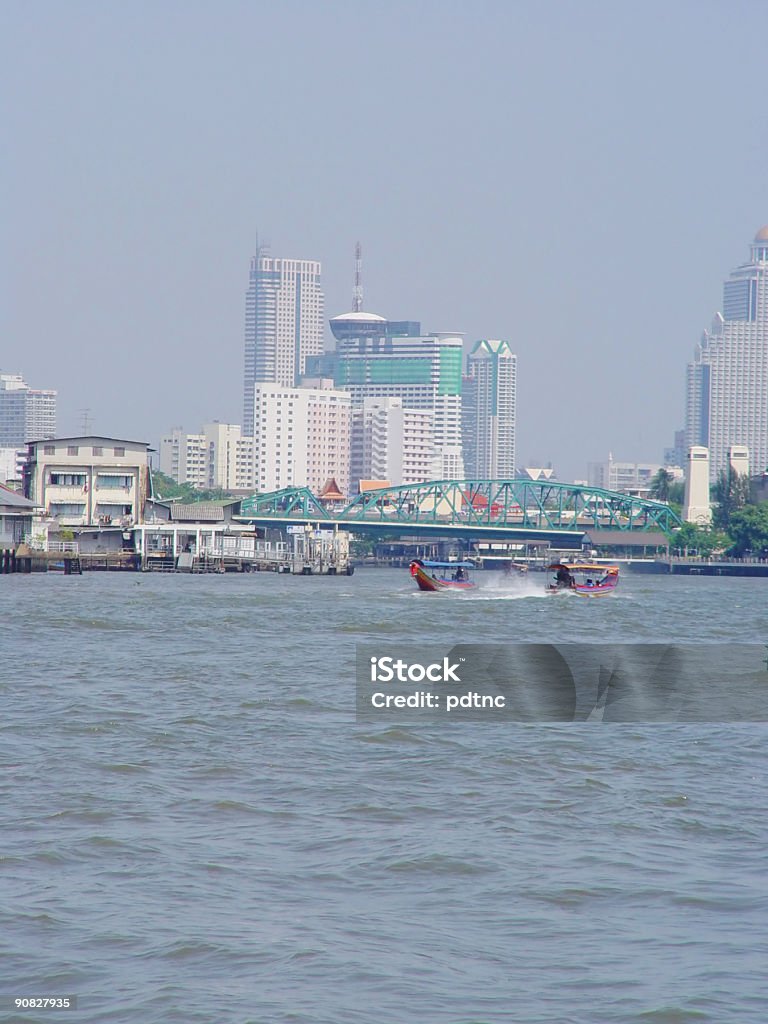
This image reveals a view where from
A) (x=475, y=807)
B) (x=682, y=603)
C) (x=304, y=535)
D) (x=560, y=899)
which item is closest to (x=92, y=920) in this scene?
(x=560, y=899)

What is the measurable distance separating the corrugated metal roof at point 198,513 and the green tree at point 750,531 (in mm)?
74255

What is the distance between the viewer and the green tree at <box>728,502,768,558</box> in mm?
188750

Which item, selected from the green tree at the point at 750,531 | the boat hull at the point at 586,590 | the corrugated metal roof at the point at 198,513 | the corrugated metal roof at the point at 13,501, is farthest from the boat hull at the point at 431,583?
the green tree at the point at 750,531

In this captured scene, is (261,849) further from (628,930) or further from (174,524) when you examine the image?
(174,524)

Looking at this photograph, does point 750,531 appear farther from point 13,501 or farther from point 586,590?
point 13,501

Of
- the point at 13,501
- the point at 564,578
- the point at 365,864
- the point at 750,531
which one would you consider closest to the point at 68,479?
the point at 13,501

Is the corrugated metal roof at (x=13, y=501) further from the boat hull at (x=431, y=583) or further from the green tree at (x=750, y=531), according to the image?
the green tree at (x=750, y=531)

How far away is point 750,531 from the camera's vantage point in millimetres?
189875

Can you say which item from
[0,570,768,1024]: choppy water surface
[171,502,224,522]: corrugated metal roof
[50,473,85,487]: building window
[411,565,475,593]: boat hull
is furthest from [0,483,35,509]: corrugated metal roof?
[0,570,768,1024]: choppy water surface

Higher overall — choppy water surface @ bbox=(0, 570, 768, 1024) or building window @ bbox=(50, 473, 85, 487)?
building window @ bbox=(50, 473, 85, 487)

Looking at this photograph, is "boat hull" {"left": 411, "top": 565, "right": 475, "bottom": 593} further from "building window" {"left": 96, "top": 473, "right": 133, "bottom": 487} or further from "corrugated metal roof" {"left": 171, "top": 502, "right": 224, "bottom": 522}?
"corrugated metal roof" {"left": 171, "top": 502, "right": 224, "bottom": 522}

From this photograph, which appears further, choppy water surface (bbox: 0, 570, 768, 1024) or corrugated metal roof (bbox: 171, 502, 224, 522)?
corrugated metal roof (bbox: 171, 502, 224, 522)

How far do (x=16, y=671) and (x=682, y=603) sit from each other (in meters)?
66.6

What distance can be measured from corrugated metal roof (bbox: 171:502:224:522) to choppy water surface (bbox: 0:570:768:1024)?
108966 millimetres
